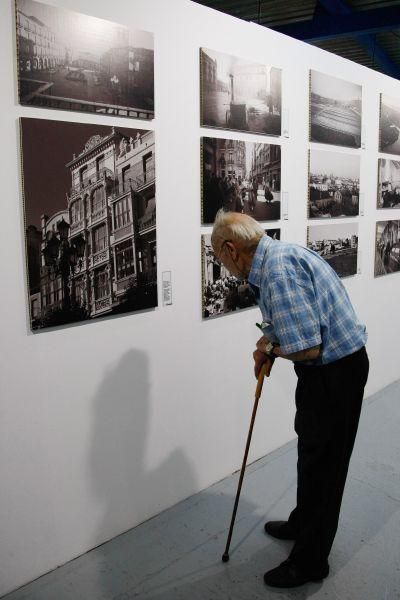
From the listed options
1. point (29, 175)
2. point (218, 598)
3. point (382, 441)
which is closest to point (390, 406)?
point (382, 441)

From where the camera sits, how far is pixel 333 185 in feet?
14.3

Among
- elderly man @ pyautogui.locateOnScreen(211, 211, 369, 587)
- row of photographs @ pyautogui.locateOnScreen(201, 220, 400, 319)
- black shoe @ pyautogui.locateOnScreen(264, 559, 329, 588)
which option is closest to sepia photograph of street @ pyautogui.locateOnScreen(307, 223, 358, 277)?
row of photographs @ pyautogui.locateOnScreen(201, 220, 400, 319)

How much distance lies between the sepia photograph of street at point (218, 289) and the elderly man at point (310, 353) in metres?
0.79

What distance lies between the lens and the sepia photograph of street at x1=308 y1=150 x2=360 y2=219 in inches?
163

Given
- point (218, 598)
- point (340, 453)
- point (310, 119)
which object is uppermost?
point (310, 119)

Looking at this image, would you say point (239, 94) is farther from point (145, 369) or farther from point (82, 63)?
point (145, 369)

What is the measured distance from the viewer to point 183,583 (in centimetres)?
263

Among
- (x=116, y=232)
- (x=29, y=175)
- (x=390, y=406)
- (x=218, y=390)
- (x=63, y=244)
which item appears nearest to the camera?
(x=29, y=175)

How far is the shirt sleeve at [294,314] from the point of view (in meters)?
2.24

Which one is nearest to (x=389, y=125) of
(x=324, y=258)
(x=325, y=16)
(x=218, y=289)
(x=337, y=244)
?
(x=337, y=244)

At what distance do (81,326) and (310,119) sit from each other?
2.42 metres

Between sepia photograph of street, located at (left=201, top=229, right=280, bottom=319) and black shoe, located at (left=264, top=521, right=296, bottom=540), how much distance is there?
1.26 meters

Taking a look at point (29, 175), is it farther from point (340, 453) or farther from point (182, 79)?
point (340, 453)

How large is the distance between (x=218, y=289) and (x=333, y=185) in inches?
62.0
